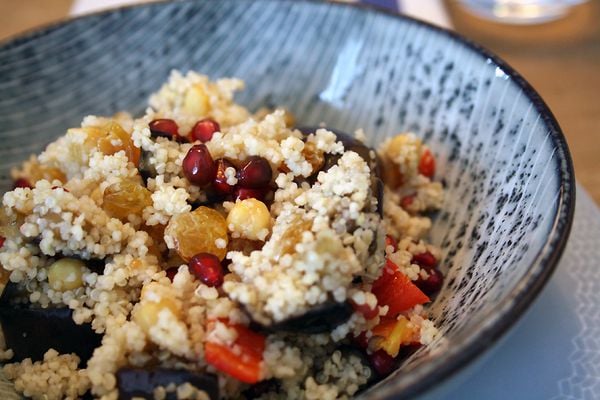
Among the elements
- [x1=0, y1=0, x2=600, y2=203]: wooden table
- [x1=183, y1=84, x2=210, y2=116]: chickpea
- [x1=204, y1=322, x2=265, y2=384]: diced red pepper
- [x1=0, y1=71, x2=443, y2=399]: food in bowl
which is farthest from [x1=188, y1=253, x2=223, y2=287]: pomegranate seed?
[x1=0, y1=0, x2=600, y2=203]: wooden table

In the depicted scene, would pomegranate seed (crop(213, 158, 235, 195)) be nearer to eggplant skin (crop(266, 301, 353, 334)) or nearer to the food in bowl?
the food in bowl

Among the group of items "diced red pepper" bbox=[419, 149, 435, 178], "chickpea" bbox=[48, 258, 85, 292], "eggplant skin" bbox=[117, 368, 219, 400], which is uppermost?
"diced red pepper" bbox=[419, 149, 435, 178]

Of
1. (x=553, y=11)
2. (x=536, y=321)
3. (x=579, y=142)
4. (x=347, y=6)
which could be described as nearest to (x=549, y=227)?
(x=536, y=321)

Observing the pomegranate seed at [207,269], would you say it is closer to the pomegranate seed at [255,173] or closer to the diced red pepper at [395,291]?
the pomegranate seed at [255,173]

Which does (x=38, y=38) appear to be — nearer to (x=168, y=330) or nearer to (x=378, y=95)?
(x=378, y=95)

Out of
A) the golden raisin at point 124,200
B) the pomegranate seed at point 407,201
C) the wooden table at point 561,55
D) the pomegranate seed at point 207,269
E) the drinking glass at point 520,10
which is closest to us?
the pomegranate seed at point 207,269

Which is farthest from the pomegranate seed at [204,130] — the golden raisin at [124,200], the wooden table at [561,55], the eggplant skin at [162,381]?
the wooden table at [561,55]

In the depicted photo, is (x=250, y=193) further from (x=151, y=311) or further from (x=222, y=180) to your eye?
(x=151, y=311)
